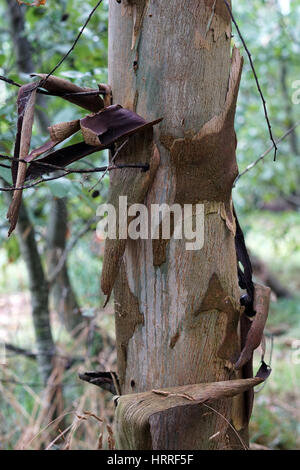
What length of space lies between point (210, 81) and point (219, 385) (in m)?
0.51

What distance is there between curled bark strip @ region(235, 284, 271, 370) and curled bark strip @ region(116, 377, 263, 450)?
0.05m

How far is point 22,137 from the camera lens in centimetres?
74

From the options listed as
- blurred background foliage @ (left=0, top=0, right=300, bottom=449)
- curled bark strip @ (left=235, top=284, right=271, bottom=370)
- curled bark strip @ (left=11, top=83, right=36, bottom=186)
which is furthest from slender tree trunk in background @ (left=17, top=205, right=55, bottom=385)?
curled bark strip @ (left=235, top=284, right=271, bottom=370)

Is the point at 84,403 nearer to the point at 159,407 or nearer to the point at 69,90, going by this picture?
the point at 159,407

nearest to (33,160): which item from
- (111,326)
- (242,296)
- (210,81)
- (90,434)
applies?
(210,81)

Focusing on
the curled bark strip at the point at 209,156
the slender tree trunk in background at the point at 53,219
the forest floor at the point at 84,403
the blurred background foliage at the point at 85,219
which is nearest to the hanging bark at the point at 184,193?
the curled bark strip at the point at 209,156

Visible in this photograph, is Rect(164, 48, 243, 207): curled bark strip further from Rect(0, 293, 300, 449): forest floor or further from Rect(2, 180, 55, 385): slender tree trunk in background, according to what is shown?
Rect(2, 180, 55, 385): slender tree trunk in background

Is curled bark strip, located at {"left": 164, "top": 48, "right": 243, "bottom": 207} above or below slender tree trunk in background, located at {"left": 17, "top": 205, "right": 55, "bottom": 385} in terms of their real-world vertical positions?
above

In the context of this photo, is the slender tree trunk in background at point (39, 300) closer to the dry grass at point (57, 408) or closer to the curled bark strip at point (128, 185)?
the dry grass at point (57, 408)

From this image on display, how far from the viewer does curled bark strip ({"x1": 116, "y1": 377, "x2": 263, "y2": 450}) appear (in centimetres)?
69

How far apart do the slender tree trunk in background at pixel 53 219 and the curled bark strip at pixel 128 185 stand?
103 cm

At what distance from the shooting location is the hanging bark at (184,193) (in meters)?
0.74

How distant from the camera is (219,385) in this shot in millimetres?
729
